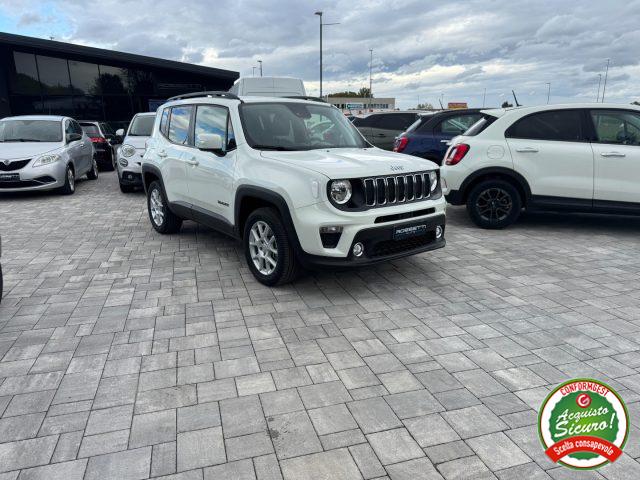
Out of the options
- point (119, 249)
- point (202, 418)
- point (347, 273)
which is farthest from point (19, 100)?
point (202, 418)

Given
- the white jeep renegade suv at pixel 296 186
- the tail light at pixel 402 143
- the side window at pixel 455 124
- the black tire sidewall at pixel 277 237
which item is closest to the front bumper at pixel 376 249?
the white jeep renegade suv at pixel 296 186

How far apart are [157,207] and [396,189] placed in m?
4.11

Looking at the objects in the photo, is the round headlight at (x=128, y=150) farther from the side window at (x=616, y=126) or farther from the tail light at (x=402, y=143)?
the side window at (x=616, y=126)

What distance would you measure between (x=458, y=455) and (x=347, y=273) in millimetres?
2956

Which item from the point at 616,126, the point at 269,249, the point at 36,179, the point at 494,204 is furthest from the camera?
the point at 36,179

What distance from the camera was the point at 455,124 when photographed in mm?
9695

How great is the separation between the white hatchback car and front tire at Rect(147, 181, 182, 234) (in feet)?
12.8

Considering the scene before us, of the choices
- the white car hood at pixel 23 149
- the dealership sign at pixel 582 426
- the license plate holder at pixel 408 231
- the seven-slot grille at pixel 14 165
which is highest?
the white car hood at pixel 23 149

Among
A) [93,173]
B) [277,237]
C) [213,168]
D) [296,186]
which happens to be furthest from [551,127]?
[93,173]

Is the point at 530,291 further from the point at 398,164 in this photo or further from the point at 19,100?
the point at 19,100

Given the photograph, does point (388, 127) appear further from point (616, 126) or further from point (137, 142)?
point (616, 126)

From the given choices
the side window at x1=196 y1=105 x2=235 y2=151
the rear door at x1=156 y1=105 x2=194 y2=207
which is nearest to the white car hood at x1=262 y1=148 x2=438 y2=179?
the side window at x1=196 y1=105 x2=235 y2=151

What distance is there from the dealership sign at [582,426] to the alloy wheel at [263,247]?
2849 millimetres

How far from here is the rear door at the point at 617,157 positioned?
638 cm
